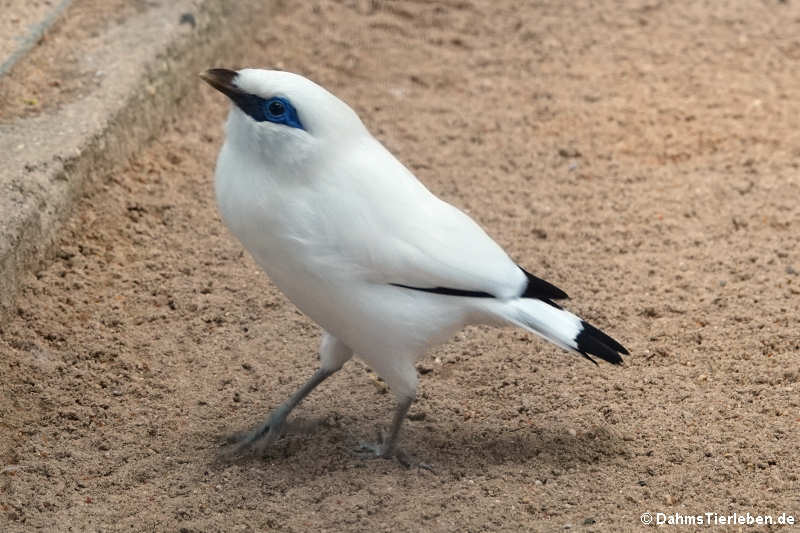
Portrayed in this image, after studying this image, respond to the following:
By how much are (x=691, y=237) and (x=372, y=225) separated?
220 cm

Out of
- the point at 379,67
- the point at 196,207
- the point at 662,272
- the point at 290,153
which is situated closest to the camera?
the point at 290,153

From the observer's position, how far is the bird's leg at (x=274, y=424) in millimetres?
3900

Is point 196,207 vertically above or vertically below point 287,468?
above

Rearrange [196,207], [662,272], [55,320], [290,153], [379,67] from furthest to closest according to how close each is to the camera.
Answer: [379,67]
[196,207]
[662,272]
[55,320]
[290,153]

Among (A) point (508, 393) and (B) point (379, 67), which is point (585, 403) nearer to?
(A) point (508, 393)

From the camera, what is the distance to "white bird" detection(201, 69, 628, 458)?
Result: 11.0 ft

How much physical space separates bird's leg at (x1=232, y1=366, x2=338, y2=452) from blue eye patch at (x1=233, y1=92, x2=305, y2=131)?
0.99m

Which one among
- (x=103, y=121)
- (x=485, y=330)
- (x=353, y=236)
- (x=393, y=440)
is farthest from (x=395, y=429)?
(x=103, y=121)

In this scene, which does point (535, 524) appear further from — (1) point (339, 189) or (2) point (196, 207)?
(2) point (196, 207)

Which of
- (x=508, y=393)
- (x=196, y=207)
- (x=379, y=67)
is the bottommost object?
(x=508, y=393)

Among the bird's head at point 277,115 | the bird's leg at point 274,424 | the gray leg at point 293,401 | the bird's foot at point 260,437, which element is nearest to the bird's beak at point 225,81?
the bird's head at point 277,115

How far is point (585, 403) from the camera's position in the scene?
407 centimetres

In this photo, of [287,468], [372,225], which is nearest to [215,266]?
[287,468]

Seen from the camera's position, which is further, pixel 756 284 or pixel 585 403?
pixel 756 284
